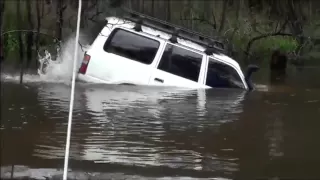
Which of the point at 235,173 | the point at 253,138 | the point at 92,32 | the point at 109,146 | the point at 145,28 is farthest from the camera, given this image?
the point at 92,32

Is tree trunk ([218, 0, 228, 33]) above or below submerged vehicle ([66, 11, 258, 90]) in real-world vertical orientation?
above

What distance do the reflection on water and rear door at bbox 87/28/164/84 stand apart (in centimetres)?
25

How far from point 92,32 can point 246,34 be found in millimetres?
3489

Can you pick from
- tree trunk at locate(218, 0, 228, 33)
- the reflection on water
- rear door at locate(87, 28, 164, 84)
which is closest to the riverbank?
the reflection on water

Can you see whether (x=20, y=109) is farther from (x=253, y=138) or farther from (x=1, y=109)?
(x=253, y=138)

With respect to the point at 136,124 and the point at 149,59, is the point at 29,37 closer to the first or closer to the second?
the point at 149,59

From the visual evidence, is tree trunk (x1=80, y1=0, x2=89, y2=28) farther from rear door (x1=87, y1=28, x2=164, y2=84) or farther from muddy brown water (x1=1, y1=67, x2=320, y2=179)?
rear door (x1=87, y1=28, x2=164, y2=84)

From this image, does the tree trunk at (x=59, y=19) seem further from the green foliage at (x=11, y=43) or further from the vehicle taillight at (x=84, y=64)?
the vehicle taillight at (x=84, y=64)

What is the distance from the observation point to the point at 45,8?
40.7ft

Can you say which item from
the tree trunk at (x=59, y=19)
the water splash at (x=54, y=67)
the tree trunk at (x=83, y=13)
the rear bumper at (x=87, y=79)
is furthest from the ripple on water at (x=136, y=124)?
the tree trunk at (x=83, y=13)

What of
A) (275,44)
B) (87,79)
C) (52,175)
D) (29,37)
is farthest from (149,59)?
(52,175)

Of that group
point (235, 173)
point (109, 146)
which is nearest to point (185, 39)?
point (109, 146)

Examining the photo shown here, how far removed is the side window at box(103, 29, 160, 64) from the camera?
33.5 ft

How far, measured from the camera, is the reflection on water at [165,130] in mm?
6590
